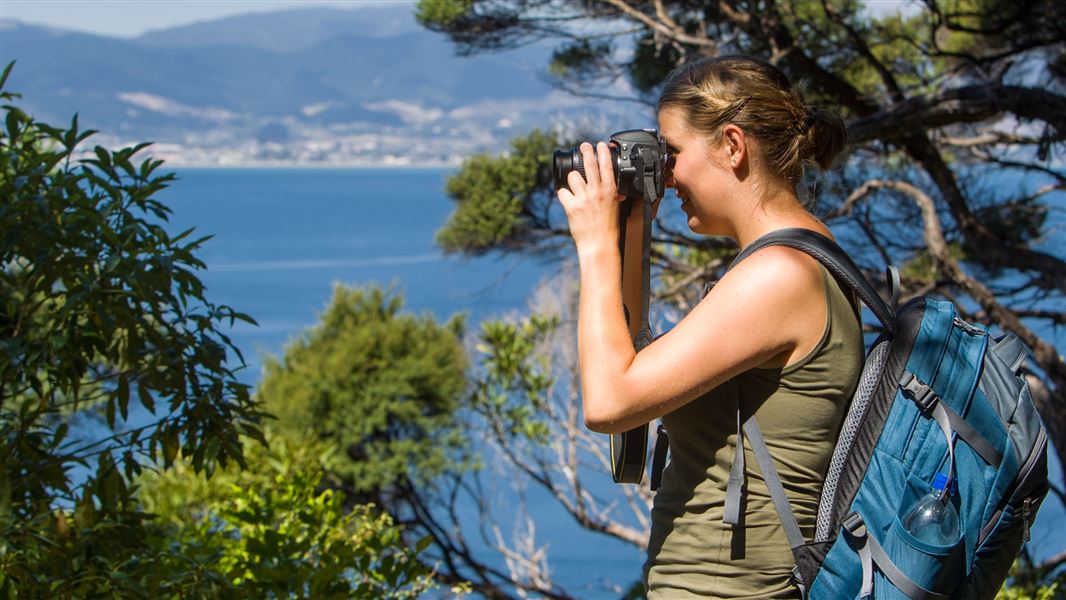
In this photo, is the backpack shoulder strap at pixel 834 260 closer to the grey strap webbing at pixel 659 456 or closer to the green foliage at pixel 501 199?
the grey strap webbing at pixel 659 456

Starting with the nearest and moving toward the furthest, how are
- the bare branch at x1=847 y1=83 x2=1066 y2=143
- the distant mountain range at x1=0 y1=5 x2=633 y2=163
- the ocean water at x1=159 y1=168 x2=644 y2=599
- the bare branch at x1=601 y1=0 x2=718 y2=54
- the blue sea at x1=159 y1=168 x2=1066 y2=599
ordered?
the bare branch at x1=847 y1=83 x2=1066 y2=143
the bare branch at x1=601 y1=0 x2=718 y2=54
the blue sea at x1=159 y1=168 x2=1066 y2=599
the ocean water at x1=159 y1=168 x2=644 y2=599
the distant mountain range at x1=0 y1=5 x2=633 y2=163

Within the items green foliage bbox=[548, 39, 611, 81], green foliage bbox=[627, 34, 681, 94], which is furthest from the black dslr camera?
green foliage bbox=[548, 39, 611, 81]

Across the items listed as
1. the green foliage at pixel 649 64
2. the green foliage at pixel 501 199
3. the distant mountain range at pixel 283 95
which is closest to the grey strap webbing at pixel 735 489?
→ the green foliage at pixel 649 64

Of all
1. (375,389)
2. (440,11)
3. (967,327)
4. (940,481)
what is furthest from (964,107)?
(375,389)

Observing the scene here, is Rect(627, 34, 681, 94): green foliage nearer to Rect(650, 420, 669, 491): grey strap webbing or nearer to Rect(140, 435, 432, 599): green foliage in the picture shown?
Rect(140, 435, 432, 599): green foliage

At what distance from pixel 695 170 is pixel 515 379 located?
22.1ft

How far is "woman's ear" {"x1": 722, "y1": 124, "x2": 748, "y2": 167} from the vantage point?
114 cm

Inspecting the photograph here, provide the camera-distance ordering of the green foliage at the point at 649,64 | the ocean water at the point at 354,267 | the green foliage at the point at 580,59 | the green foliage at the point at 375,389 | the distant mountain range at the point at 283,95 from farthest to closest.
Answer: the distant mountain range at the point at 283,95
the ocean water at the point at 354,267
the green foliage at the point at 375,389
the green foliage at the point at 580,59
the green foliage at the point at 649,64

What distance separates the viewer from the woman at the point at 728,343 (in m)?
1.05

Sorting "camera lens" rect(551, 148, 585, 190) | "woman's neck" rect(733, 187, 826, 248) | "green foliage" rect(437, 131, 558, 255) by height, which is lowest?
"woman's neck" rect(733, 187, 826, 248)

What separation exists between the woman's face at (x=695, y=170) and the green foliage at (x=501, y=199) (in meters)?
5.99

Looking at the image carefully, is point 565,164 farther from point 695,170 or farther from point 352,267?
point 352,267

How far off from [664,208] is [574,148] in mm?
5447

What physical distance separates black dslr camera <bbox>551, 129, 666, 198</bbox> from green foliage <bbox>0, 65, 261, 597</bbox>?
766 mm
